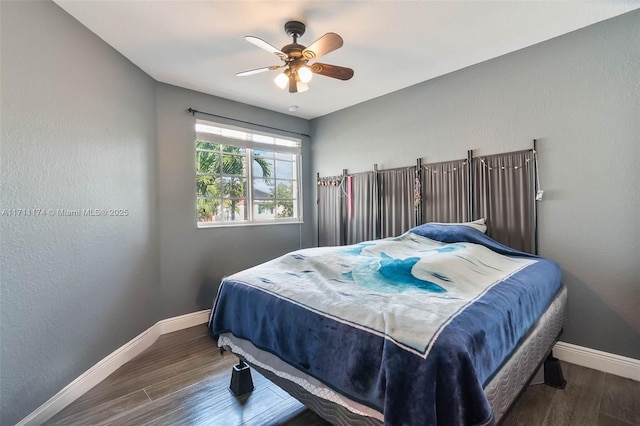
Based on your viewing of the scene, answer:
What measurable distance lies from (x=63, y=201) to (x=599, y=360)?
13.6ft

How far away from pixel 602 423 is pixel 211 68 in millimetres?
4019

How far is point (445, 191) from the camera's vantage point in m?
3.16

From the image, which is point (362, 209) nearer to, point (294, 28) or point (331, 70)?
point (331, 70)

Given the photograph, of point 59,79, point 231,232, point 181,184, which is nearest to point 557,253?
point 231,232

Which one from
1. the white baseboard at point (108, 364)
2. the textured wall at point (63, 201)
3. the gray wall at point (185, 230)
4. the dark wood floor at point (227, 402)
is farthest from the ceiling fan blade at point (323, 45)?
the white baseboard at point (108, 364)

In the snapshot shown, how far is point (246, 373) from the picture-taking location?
2.10 metres

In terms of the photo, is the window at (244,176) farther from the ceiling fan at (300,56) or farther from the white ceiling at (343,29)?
the ceiling fan at (300,56)

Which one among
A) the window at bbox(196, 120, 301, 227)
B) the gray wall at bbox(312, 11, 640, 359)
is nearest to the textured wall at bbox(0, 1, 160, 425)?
the window at bbox(196, 120, 301, 227)

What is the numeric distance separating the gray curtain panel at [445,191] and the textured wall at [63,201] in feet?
9.88

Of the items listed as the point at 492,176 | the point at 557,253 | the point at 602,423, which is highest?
the point at 492,176

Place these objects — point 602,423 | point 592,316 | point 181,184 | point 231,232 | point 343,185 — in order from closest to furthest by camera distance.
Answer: point 602,423
point 592,316
point 181,184
point 231,232
point 343,185

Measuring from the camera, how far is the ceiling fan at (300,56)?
2.00 metres

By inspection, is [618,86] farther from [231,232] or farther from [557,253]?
[231,232]

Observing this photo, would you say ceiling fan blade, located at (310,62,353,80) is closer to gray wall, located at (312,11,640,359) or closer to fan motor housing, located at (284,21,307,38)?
fan motor housing, located at (284,21,307,38)
